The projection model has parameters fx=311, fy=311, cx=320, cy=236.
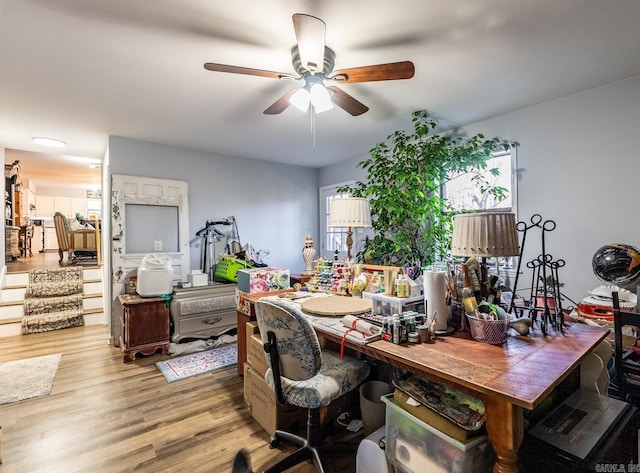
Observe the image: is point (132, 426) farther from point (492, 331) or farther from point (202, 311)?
point (492, 331)

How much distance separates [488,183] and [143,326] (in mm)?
3956

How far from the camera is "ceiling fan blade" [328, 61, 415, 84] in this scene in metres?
1.69

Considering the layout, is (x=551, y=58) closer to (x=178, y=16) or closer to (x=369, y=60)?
(x=369, y=60)

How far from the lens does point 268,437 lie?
79.6 inches

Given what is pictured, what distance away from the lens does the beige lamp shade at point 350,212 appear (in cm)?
238

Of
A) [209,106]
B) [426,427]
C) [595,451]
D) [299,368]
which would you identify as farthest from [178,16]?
[595,451]

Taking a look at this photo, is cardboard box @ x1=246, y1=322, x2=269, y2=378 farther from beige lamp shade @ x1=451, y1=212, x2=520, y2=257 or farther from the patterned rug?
the patterned rug

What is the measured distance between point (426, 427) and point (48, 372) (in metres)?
3.49

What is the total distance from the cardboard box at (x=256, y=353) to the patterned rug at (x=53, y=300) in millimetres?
3708

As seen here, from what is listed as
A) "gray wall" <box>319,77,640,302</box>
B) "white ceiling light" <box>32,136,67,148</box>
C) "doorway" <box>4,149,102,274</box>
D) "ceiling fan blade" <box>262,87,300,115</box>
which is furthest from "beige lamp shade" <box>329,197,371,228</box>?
"doorway" <box>4,149,102,274</box>

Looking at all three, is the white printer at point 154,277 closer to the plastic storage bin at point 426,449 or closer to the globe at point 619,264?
the plastic storage bin at point 426,449

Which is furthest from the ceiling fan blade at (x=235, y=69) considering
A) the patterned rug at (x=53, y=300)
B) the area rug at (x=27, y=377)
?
the patterned rug at (x=53, y=300)

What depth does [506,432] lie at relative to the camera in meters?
1.00

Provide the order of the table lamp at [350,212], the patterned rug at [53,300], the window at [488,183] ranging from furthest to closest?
the patterned rug at [53,300] < the window at [488,183] < the table lamp at [350,212]
